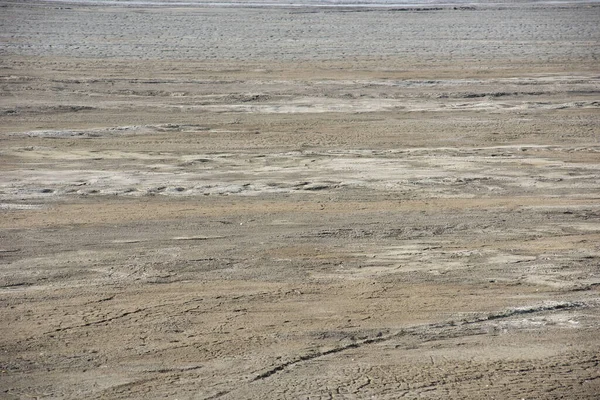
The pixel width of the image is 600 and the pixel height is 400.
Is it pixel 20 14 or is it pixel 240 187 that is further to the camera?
pixel 20 14

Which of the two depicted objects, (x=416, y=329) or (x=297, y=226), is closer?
(x=416, y=329)

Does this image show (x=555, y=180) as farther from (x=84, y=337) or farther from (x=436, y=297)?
(x=84, y=337)

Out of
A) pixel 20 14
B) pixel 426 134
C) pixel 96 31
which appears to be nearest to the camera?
pixel 426 134

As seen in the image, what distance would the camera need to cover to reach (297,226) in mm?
10023

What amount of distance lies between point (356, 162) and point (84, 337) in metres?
6.28

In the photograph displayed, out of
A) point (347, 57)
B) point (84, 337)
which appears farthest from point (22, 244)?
point (347, 57)

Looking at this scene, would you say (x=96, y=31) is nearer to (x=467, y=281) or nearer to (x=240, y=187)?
(x=240, y=187)

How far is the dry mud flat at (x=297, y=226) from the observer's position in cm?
690

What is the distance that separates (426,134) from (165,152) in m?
4.38

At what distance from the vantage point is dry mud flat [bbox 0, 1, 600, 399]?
6.90 m

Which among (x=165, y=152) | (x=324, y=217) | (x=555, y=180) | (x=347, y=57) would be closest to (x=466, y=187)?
(x=555, y=180)

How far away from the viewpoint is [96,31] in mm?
23984

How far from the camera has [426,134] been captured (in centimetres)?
1434

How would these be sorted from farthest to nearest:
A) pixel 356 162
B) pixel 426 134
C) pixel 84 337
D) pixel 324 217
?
1. pixel 426 134
2. pixel 356 162
3. pixel 324 217
4. pixel 84 337
